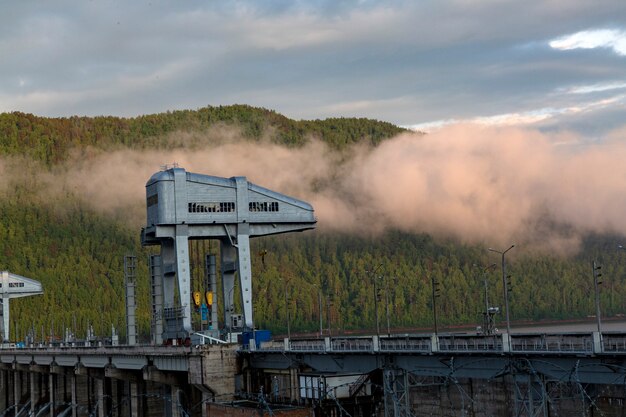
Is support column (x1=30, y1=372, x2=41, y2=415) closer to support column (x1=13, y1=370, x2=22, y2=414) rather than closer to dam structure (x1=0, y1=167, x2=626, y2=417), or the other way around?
support column (x1=13, y1=370, x2=22, y2=414)

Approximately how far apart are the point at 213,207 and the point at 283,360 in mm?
23694

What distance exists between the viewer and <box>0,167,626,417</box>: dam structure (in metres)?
62.8

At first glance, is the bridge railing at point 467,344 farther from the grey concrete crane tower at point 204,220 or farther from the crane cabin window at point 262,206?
the crane cabin window at point 262,206

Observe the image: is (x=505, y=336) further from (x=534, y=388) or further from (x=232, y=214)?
(x=232, y=214)

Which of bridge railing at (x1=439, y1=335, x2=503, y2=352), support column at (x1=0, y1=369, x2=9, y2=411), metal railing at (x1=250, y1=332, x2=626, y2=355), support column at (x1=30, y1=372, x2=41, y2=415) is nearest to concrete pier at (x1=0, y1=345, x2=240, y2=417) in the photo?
support column at (x1=30, y1=372, x2=41, y2=415)

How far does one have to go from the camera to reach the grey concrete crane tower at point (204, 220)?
102 meters

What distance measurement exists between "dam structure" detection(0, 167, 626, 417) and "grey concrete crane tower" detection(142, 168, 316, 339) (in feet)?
0.40

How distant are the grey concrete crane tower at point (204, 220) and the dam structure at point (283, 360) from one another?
0.12 m

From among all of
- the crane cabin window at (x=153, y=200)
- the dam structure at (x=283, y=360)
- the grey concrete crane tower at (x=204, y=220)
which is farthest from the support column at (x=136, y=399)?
the crane cabin window at (x=153, y=200)

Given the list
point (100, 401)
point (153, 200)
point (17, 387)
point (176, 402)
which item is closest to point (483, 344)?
point (176, 402)

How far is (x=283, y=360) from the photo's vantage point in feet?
278

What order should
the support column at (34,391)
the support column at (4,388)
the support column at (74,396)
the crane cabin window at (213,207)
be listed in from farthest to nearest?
1. the support column at (4,388)
2. the support column at (34,391)
3. the support column at (74,396)
4. the crane cabin window at (213,207)

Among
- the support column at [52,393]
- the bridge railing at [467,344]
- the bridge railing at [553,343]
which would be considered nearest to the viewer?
the bridge railing at [553,343]

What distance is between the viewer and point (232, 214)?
4067 inches
